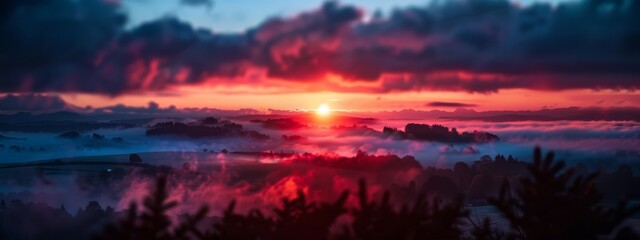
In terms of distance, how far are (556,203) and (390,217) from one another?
6.41 ft

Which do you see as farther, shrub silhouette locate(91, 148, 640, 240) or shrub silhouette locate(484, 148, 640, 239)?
shrub silhouette locate(484, 148, 640, 239)

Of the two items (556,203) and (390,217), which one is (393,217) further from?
(556,203)

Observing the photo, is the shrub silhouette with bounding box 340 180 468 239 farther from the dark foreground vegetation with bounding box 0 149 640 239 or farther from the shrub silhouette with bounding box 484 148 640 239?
the shrub silhouette with bounding box 484 148 640 239

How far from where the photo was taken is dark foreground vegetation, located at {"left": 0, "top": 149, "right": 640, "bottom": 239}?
5285mm

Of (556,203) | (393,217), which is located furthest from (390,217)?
(556,203)

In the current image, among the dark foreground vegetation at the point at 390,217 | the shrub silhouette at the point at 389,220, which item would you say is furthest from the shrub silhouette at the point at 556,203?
the shrub silhouette at the point at 389,220

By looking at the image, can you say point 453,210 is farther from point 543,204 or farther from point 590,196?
point 590,196

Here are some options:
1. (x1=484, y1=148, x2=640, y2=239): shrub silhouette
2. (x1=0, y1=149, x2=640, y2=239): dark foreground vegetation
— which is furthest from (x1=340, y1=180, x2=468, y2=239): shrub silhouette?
(x1=484, y1=148, x2=640, y2=239): shrub silhouette

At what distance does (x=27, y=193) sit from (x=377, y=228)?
156 feet

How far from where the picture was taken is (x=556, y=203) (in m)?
6.09

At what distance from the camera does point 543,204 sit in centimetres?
Answer: 609

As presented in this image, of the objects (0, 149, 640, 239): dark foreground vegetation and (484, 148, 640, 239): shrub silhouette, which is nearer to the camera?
(0, 149, 640, 239): dark foreground vegetation

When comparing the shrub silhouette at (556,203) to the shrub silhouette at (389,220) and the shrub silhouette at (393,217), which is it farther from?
the shrub silhouette at (389,220)

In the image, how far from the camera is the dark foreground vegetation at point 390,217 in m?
5.29
